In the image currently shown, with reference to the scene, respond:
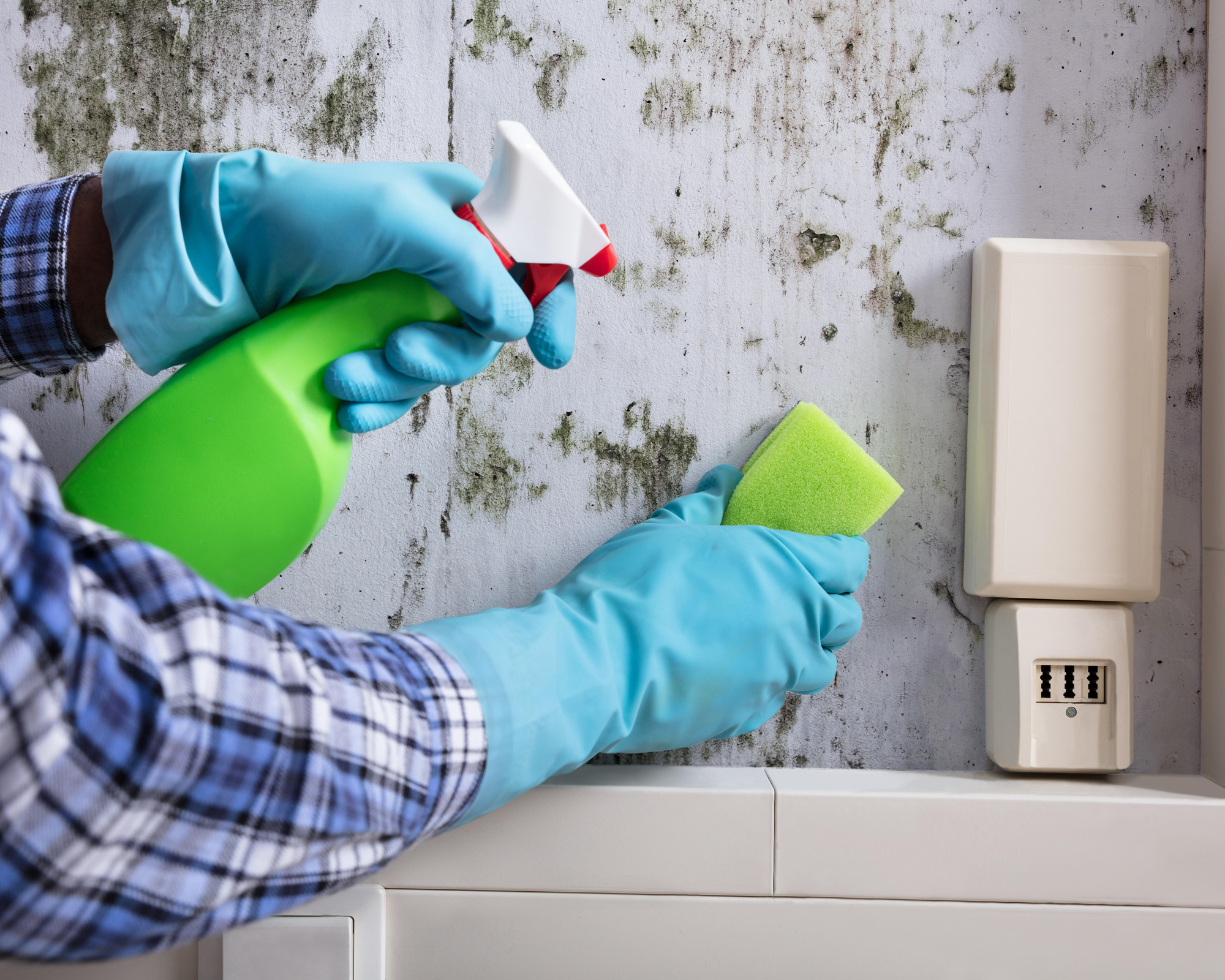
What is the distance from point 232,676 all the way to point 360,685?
74 mm

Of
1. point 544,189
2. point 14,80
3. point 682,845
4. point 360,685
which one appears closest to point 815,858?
point 682,845

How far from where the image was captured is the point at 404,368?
0.56 meters

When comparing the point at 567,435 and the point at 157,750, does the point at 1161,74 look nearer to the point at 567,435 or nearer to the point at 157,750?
the point at 567,435

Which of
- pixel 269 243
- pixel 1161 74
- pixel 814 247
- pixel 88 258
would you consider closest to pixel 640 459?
pixel 814 247

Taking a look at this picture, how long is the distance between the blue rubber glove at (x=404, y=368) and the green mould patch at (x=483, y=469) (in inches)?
5.4

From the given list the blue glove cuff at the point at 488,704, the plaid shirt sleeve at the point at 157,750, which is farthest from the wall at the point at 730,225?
the plaid shirt sleeve at the point at 157,750

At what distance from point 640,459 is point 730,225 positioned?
230 millimetres

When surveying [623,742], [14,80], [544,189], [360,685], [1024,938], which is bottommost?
[1024,938]

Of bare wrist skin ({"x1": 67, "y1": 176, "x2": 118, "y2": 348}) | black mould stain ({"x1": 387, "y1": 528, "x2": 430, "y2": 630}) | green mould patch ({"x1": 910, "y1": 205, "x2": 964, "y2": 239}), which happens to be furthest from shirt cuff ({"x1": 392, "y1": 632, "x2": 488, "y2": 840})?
green mould patch ({"x1": 910, "y1": 205, "x2": 964, "y2": 239})

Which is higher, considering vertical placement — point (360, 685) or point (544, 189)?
point (544, 189)

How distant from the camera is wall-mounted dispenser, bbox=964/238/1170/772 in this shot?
27.1 inches

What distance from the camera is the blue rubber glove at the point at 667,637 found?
21.0 inches

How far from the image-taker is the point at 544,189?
21.1 inches

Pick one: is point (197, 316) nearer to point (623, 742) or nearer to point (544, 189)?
point (544, 189)
